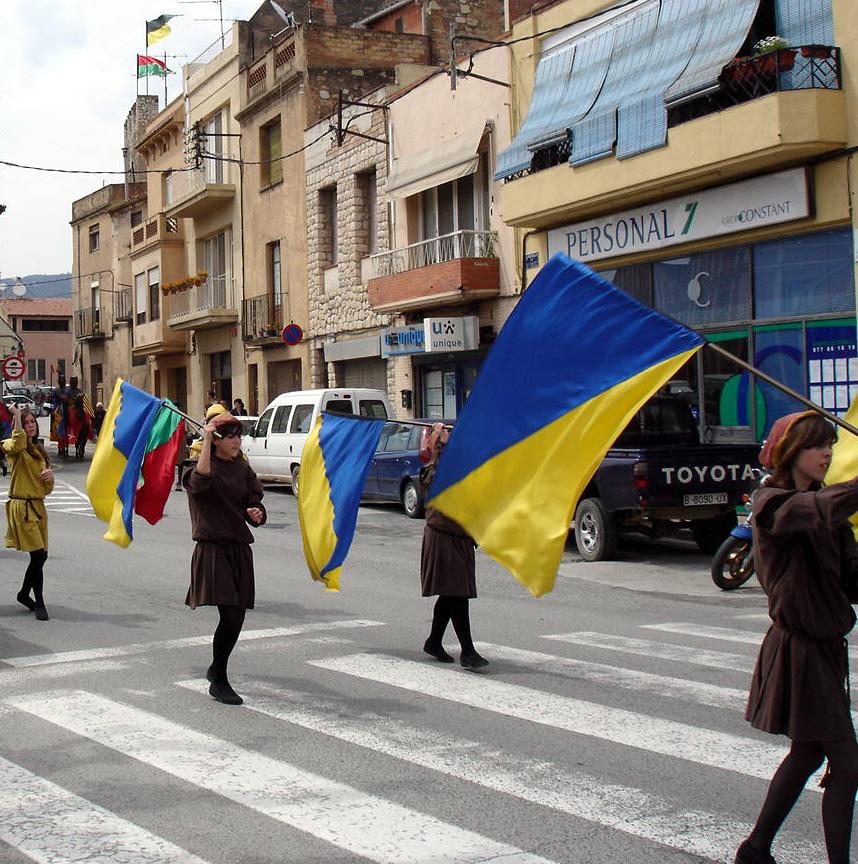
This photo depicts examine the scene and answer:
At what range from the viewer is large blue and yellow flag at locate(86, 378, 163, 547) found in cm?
953

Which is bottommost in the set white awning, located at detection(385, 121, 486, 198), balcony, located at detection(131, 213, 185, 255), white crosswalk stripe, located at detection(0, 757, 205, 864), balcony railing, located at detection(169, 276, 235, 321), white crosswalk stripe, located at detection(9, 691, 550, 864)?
white crosswalk stripe, located at detection(9, 691, 550, 864)

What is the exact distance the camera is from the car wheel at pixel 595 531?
47.5 ft

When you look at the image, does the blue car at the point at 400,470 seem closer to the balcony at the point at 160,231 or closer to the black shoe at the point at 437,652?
the black shoe at the point at 437,652

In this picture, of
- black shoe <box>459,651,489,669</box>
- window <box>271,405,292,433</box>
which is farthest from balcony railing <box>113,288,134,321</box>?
black shoe <box>459,651,489,669</box>

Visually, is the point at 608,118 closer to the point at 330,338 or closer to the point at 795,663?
the point at 330,338

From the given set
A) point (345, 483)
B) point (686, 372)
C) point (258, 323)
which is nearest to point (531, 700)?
point (345, 483)

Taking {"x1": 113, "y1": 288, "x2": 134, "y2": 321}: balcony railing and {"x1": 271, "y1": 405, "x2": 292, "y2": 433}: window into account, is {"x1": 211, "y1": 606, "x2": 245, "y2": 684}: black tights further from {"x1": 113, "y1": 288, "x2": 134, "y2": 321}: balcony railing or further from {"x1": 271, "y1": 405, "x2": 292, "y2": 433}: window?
{"x1": 113, "y1": 288, "x2": 134, "y2": 321}: balcony railing

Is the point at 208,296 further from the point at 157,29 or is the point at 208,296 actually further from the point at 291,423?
the point at 291,423

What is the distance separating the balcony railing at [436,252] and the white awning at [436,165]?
3.87 feet

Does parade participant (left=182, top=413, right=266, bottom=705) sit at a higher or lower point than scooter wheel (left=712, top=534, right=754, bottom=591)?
higher

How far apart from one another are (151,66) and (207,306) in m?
14.7

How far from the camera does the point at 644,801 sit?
17.7 ft

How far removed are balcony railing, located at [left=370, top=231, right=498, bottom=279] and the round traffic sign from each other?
1103cm

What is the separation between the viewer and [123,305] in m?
50.1
